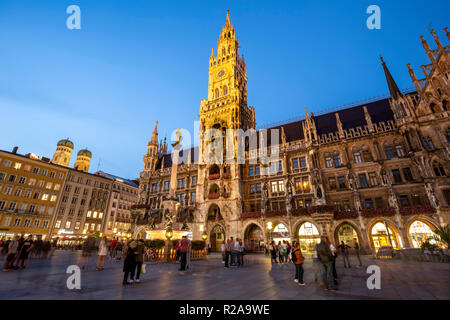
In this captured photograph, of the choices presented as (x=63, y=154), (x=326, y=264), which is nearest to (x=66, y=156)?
(x=63, y=154)

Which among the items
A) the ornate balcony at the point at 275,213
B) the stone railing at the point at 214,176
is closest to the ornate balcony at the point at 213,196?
the stone railing at the point at 214,176

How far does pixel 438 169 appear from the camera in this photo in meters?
25.0

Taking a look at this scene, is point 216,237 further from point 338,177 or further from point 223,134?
point 338,177

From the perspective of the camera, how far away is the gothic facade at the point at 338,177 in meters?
25.7

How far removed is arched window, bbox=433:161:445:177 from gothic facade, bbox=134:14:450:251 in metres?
0.08

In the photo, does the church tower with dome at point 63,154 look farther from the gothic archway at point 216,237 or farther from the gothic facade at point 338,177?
the gothic archway at point 216,237

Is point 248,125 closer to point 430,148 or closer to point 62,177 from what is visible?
point 430,148

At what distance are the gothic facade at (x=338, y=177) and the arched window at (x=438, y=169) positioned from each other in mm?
84

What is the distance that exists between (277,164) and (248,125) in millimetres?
14975

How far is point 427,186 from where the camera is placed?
24.6 meters

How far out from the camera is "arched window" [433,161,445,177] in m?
24.7

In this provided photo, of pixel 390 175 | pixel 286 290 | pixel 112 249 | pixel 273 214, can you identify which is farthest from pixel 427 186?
pixel 112 249

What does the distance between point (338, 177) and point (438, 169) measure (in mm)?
10710

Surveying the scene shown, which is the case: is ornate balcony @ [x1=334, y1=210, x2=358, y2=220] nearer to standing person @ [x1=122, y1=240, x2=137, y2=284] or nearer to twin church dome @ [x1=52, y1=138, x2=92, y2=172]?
standing person @ [x1=122, y1=240, x2=137, y2=284]
